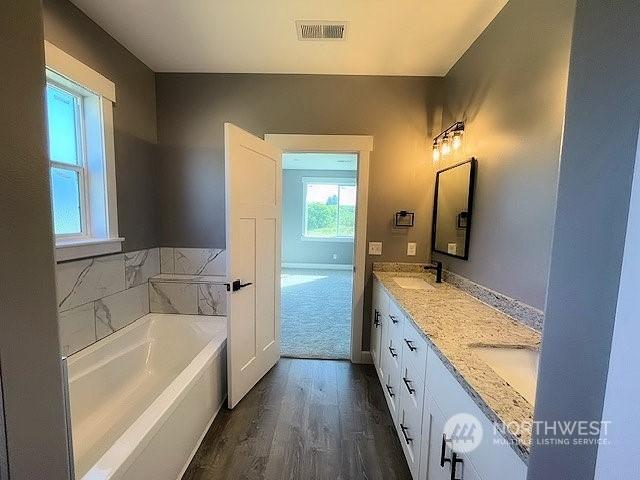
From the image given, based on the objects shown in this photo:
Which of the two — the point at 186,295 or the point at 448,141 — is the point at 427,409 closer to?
the point at 448,141

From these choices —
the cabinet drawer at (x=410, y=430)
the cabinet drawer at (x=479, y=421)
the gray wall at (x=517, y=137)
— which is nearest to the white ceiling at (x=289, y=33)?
the gray wall at (x=517, y=137)

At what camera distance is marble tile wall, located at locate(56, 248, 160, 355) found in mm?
1804

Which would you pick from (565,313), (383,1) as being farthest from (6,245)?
(383,1)

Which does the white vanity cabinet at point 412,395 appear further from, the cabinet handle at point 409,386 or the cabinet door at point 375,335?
the cabinet door at point 375,335

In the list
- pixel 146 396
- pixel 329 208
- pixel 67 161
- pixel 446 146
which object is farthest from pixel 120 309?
pixel 329 208

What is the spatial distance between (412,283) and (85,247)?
2.35 m

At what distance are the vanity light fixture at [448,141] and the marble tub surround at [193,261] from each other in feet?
6.99

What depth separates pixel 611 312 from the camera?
42 centimetres

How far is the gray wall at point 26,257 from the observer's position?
54cm

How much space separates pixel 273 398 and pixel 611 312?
89.7 inches

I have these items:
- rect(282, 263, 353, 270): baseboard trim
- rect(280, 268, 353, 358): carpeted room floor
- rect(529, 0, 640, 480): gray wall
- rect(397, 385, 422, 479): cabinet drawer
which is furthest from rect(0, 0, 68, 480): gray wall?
rect(282, 263, 353, 270): baseboard trim

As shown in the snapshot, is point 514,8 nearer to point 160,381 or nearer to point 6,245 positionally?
point 6,245

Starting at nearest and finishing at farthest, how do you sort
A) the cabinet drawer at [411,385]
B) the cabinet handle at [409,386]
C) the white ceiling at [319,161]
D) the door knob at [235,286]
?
the cabinet drawer at [411,385], the cabinet handle at [409,386], the door knob at [235,286], the white ceiling at [319,161]

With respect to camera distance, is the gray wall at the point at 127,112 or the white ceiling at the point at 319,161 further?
the white ceiling at the point at 319,161
